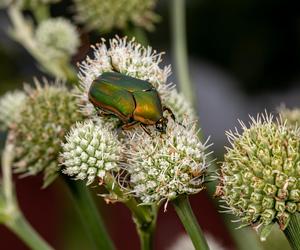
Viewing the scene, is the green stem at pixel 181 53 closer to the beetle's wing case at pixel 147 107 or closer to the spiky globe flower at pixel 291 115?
the spiky globe flower at pixel 291 115

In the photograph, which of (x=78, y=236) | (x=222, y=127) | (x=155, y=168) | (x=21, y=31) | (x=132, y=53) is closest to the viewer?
(x=155, y=168)

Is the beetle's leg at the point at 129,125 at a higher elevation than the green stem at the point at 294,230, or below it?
higher

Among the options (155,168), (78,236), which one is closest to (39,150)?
(155,168)

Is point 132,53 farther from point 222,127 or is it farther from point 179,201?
point 222,127

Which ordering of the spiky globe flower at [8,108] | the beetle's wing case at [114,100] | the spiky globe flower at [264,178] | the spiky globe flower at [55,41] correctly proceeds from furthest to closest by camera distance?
the spiky globe flower at [55,41]
the spiky globe flower at [8,108]
the beetle's wing case at [114,100]
the spiky globe flower at [264,178]

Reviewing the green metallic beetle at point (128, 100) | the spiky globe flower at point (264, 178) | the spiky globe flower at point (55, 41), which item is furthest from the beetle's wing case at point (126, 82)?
the spiky globe flower at point (55, 41)
